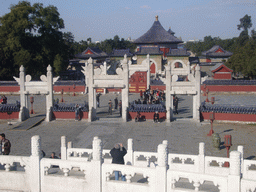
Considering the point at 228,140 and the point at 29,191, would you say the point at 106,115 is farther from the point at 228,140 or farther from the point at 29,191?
the point at 29,191

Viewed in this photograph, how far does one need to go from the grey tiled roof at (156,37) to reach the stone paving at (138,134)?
1455 inches

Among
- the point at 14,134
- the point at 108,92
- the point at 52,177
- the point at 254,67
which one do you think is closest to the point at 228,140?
the point at 52,177

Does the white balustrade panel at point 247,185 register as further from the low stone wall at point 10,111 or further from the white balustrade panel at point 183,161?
the low stone wall at point 10,111

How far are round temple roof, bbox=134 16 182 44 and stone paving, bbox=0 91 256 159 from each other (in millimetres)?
36871

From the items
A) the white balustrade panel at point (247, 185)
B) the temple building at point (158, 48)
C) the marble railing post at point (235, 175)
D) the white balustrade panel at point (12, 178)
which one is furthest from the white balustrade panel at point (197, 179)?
the temple building at point (158, 48)

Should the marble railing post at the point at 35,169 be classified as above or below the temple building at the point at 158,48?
below

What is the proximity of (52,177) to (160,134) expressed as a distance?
13.2 m

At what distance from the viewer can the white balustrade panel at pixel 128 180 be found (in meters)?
8.41

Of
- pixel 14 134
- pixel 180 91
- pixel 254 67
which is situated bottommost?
pixel 14 134

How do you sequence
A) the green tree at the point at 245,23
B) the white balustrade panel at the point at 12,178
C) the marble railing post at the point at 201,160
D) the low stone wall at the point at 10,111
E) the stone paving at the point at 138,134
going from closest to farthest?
the white balustrade panel at the point at 12,178 → the marble railing post at the point at 201,160 → the stone paving at the point at 138,134 → the low stone wall at the point at 10,111 → the green tree at the point at 245,23

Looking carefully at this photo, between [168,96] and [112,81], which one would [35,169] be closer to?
[112,81]

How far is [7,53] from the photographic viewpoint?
43406 mm

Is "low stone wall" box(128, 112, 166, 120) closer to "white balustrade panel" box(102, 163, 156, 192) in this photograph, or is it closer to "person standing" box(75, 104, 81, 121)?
"person standing" box(75, 104, 81, 121)

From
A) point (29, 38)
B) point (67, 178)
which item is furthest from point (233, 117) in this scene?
point (29, 38)
